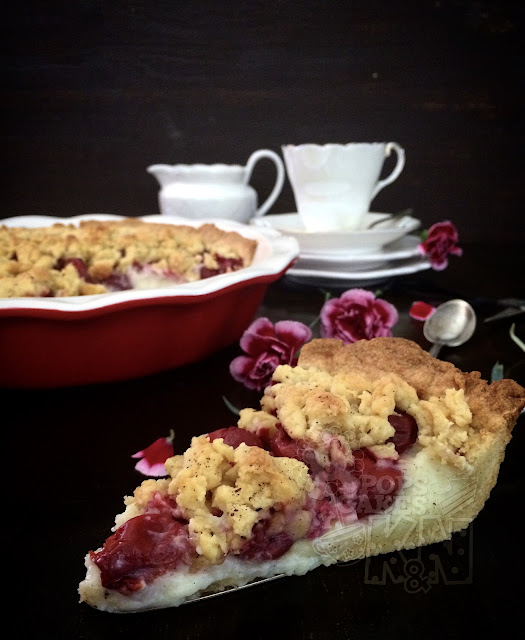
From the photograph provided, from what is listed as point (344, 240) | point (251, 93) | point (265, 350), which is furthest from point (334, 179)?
point (251, 93)

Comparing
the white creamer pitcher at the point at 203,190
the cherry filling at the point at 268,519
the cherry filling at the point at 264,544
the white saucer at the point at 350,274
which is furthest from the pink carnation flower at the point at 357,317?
the white creamer pitcher at the point at 203,190

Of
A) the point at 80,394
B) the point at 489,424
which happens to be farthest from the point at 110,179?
the point at 489,424

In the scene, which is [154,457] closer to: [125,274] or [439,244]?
[125,274]

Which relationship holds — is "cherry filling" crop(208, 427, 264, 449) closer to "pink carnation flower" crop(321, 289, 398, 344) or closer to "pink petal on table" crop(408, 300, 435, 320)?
"pink carnation flower" crop(321, 289, 398, 344)

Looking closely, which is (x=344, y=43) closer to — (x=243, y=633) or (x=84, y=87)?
(x=84, y=87)

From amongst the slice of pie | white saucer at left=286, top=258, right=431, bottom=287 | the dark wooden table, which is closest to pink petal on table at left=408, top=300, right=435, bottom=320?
white saucer at left=286, top=258, right=431, bottom=287

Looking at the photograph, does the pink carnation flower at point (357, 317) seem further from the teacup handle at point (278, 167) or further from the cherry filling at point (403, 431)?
the teacup handle at point (278, 167)

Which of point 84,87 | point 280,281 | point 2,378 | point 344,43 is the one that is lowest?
point 280,281
